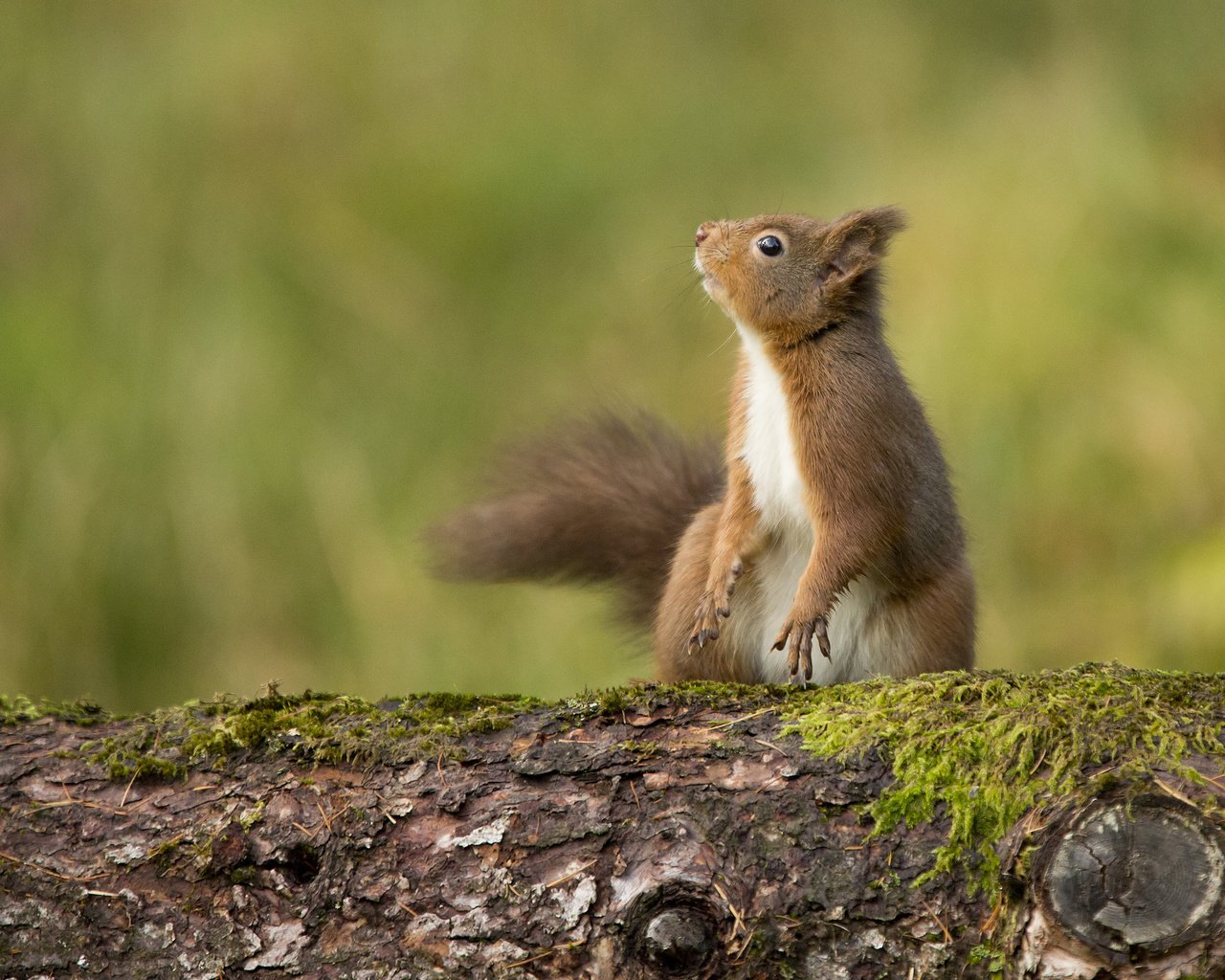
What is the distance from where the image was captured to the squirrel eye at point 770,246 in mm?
3029

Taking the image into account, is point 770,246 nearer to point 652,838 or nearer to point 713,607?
point 713,607

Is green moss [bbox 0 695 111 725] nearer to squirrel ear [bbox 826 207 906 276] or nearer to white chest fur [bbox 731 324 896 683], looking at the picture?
white chest fur [bbox 731 324 896 683]

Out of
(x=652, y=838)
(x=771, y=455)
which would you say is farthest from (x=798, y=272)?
(x=652, y=838)

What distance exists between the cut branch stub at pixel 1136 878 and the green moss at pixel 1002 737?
7 centimetres

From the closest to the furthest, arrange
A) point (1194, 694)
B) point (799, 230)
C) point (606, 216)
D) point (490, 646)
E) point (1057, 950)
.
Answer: point (1057, 950)
point (1194, 694)
point (799, 230)
point (490, 646)
point (606, 216)

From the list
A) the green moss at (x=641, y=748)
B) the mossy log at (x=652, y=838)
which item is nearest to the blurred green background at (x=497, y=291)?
the mossy log at (x=652, y=838)

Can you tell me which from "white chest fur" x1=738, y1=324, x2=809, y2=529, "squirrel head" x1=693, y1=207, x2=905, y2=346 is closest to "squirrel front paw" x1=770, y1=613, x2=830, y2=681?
"white chest fur" x1=738, y1=324, x2=809, y2=529

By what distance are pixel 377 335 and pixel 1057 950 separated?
4891 mm

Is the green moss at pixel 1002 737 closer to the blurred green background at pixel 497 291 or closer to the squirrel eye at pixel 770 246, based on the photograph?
the squirrel eye at pixel 770 246

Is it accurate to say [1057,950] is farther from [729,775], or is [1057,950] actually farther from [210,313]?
[210,313]

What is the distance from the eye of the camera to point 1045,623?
4992 millimetres

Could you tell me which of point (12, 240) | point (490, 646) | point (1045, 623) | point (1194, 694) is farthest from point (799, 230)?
point (12, 240)

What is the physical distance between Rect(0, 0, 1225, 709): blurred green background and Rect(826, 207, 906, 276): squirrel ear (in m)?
2.16

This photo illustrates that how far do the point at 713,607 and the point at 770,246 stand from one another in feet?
2.65
